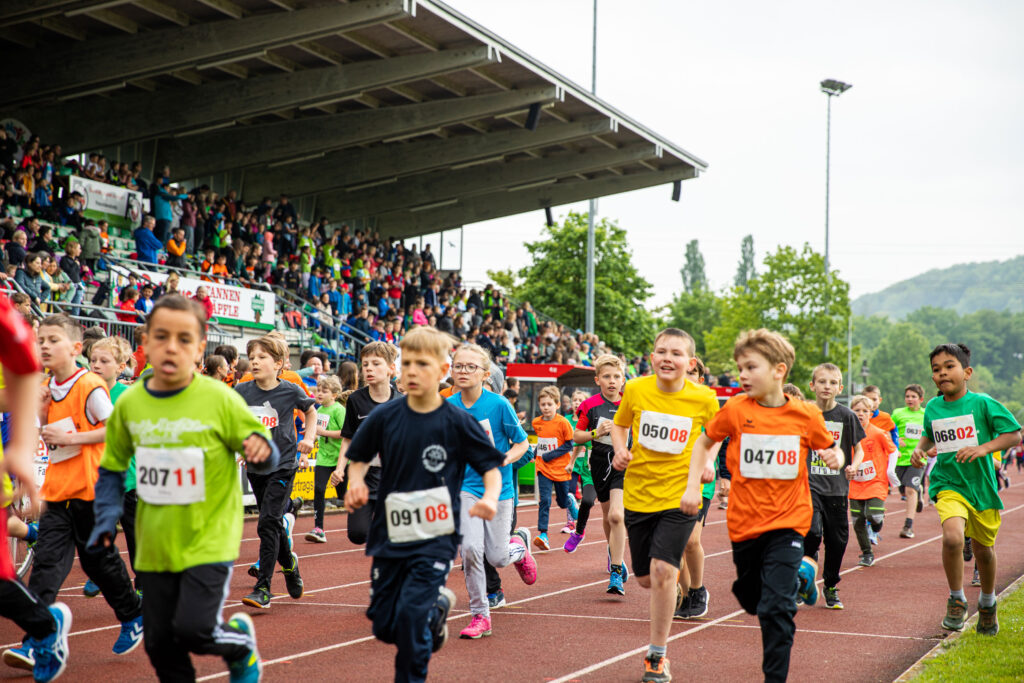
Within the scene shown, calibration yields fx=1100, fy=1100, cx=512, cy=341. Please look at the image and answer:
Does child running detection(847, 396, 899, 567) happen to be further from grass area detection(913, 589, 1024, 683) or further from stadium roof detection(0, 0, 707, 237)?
stadium roof detection(0, 0, 707, 237)

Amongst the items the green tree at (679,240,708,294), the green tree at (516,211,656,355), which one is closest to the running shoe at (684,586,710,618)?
the green tree at (516,211,656,355)

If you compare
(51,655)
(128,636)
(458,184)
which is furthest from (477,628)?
(458,184)

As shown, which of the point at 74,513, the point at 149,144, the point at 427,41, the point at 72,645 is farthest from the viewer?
the point at 149,144

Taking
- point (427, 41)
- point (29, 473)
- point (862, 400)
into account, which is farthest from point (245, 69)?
point (29, 473)

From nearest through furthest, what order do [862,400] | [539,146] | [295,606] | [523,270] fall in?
1. [295,606]
2. [862,400]
3. [539,146]
4. [523,270]

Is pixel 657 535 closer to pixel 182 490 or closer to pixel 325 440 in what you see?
pixel 182 490

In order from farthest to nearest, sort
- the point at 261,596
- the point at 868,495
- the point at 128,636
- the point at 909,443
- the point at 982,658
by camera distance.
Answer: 1. the point at 909,443
2. the point at 868,495
3. the point at 261,596
4. the point at 982,658
5. the point at 128,636

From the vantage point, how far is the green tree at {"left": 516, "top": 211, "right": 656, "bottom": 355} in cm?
5150

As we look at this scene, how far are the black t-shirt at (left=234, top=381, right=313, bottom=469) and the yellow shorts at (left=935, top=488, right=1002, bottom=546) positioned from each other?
4953 mm

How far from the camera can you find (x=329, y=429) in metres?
14.3

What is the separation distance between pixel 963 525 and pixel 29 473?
6449 millimetres

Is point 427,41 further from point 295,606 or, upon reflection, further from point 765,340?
point 765,340

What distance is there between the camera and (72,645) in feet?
23.9

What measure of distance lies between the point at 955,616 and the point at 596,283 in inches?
1718
